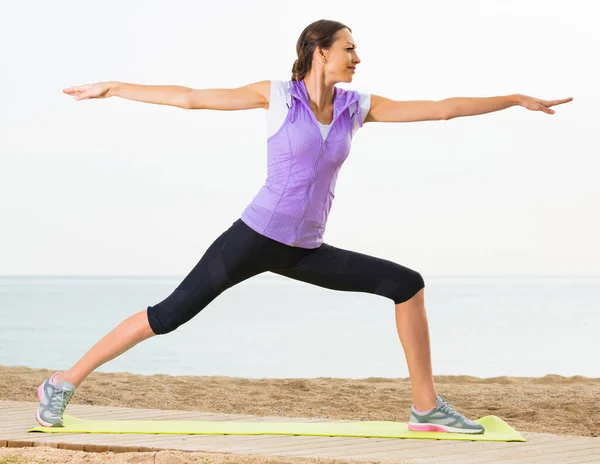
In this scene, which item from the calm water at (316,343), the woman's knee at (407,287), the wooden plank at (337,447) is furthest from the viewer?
the calm water at (316,343)

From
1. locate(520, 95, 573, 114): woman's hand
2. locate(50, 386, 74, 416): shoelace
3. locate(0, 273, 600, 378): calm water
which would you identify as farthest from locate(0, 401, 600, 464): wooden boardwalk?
locate(0, 273, 600, 378): calm water

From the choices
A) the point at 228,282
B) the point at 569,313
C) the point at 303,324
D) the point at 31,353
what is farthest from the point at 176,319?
the point at 569,313

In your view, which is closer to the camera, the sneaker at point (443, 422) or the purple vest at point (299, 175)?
the purple vest at point (299, 175)

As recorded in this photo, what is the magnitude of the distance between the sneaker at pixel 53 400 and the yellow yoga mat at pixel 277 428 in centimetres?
4

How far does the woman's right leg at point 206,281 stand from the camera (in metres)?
3.80

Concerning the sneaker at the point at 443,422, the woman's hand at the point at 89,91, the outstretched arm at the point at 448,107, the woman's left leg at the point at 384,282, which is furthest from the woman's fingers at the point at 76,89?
the sneaker at the point at 443,422

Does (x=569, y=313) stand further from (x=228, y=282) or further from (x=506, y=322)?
Answer: (x=228, y=282)

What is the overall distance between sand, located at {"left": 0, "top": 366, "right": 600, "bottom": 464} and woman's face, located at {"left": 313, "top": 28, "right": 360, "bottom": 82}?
3.15m

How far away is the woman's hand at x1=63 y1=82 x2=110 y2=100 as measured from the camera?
12.5 feet

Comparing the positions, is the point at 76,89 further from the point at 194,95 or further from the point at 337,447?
the point at 337,447

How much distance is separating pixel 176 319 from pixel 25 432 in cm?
89

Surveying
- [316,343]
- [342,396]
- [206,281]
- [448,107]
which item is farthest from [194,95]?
[316,343]

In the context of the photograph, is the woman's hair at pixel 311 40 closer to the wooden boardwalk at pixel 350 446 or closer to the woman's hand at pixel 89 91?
the woman's hand at pixel 89 91

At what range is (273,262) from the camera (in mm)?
3830
